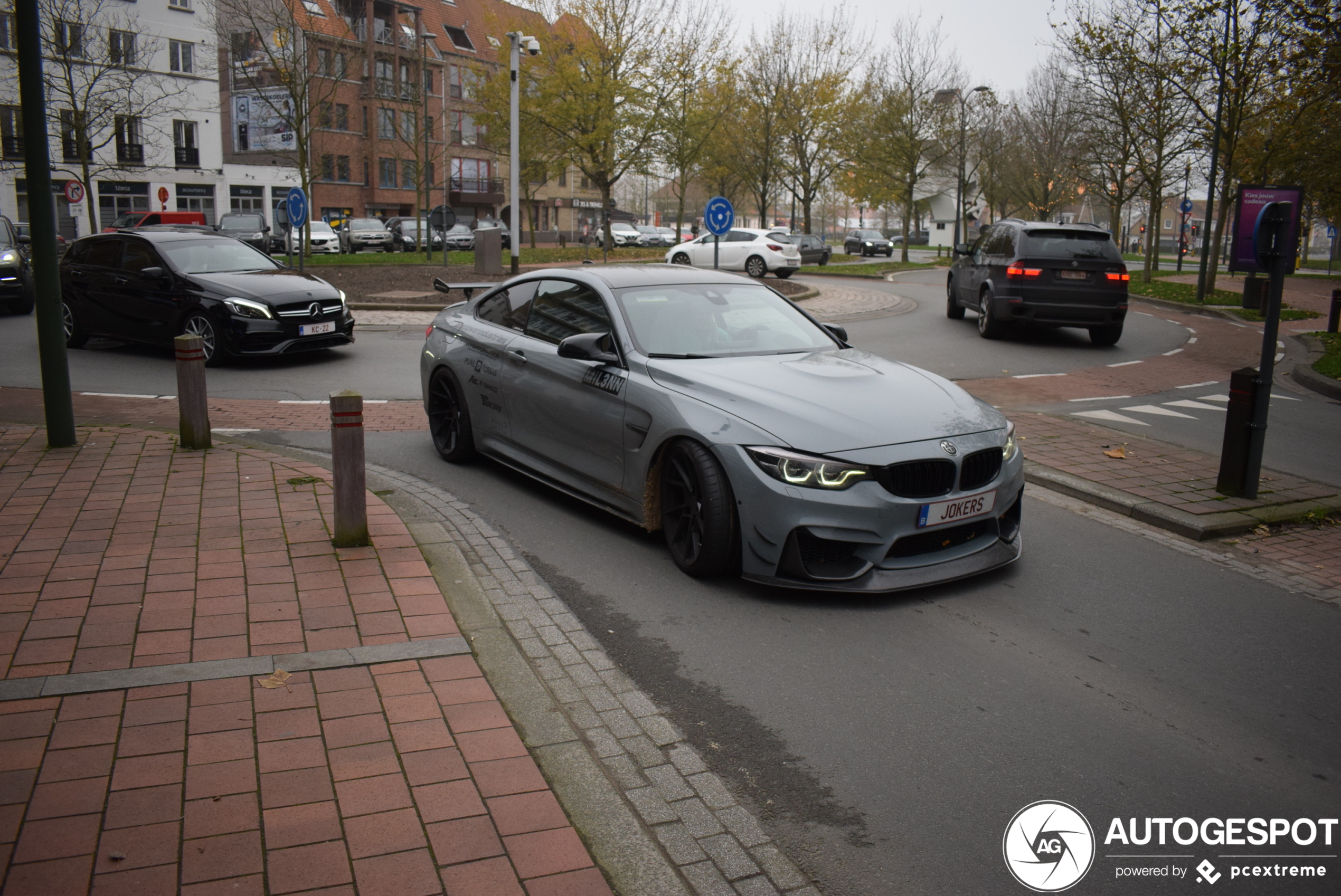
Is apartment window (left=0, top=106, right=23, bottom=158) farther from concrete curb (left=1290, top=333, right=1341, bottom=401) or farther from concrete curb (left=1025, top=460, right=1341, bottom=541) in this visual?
concrete curb (left=1025, top=460, right=1341, bottom=541)

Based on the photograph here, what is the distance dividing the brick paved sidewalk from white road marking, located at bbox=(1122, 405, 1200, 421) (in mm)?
8084

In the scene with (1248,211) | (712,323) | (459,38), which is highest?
(459,38)

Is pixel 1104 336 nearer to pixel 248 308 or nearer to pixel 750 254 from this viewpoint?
pixel 248 308

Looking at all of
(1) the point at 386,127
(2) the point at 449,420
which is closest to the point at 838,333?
(2) the point at 449,420

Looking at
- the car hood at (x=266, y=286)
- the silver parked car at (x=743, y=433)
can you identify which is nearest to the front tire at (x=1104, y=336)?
→ the silver parked car at (x=743, y=433)

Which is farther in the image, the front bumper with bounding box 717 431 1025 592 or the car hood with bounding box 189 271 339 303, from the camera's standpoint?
the car hood with bounding box 189 271 339 303

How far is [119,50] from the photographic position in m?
35.6

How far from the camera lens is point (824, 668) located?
4.38 m

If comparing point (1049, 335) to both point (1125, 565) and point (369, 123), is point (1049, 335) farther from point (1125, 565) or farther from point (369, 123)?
point (369, 123)

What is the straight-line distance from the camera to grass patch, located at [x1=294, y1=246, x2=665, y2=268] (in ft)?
102

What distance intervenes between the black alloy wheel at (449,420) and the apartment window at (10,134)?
4500 centimetres

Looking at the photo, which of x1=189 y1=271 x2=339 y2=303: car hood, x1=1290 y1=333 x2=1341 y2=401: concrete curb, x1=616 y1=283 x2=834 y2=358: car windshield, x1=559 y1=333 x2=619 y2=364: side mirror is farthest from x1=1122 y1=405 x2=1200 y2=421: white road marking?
x1=189 y1=271 x2=339 y2=303: car hood

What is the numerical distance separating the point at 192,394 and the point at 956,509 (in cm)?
522

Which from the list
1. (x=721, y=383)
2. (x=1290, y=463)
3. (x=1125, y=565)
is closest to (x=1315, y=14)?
(x=1290, y=463)
